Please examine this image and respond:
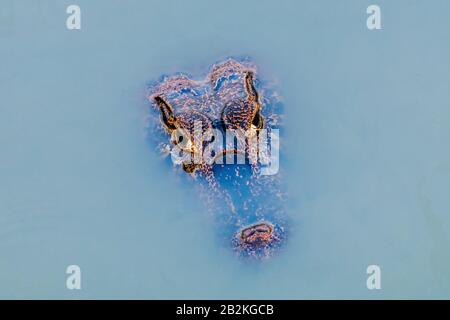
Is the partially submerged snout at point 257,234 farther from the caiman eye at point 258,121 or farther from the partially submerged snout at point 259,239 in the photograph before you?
the caiman eye at point 258,121

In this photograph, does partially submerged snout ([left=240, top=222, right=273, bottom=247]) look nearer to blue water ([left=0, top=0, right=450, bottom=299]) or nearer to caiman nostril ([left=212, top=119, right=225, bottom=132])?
blue water ([left=0, top=0, right=450, bottom=299])

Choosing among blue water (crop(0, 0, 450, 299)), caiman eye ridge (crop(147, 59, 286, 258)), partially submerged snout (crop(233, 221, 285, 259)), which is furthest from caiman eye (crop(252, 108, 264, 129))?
partially submerged snout (crop(233, 221, 285, 259))

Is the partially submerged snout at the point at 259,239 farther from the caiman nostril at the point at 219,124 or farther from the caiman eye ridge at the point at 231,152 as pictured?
the caiman nostril at the point at 219,124

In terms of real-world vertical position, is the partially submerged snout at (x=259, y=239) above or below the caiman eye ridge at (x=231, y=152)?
below

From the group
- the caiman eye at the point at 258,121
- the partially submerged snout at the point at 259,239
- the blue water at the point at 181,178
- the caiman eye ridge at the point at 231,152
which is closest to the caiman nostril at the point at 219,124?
the caiman eye ridge at the point at 231,152

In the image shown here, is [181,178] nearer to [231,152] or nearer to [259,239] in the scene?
[231,152]

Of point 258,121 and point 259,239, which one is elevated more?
point 258,121

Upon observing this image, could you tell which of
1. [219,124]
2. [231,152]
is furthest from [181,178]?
[219,124]
